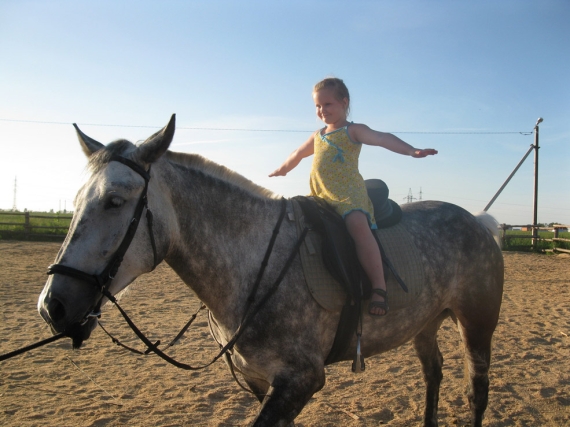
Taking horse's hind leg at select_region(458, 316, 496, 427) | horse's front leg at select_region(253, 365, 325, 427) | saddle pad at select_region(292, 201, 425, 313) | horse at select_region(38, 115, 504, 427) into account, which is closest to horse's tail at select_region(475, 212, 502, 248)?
horse's hind leg at select_region(458, 316, 496, 427)

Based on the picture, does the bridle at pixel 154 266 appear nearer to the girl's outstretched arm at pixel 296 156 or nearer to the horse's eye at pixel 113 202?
the horse's eye at pixel 113 202

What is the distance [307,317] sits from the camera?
2.46 metres

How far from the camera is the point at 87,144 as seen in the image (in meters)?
2.41

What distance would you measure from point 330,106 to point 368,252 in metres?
1.07

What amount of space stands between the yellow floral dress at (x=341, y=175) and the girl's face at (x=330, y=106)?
12 centimetres

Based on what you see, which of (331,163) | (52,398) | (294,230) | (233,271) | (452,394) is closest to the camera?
(233,271)

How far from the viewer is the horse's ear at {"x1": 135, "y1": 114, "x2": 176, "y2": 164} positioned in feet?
7.07

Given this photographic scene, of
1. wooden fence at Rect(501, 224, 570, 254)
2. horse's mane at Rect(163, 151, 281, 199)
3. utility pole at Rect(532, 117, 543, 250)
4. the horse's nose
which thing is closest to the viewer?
the horse's nose

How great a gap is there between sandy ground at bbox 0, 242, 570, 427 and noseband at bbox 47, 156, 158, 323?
95.6 inches

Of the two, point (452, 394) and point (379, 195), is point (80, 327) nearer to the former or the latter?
point (379, 195)

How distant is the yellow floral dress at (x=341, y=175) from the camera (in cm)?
276

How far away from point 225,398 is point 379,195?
2771 mm

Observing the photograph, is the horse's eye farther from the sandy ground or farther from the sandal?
the sandy ground

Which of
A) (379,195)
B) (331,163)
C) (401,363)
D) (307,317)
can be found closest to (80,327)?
(307,317)
